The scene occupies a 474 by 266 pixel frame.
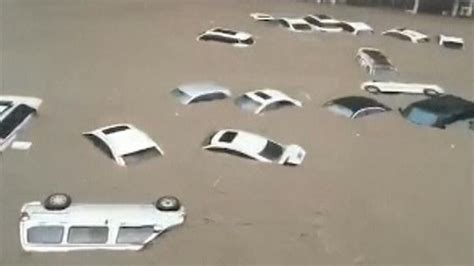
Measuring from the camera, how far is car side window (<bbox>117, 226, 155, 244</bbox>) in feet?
1.39

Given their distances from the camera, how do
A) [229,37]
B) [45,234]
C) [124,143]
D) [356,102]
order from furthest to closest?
[229,37], [356,102], [124,143], [45,234]

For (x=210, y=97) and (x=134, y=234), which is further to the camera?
(x=210, y=97)

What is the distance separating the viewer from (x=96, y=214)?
1.45ft

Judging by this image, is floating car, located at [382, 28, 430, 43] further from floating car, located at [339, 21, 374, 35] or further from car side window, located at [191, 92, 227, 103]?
car side window, located at [191, 92, 227, 103]

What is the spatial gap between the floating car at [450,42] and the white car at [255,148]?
36 centimetres

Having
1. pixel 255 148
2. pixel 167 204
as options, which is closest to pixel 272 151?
pixel 255 148

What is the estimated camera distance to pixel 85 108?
59cm

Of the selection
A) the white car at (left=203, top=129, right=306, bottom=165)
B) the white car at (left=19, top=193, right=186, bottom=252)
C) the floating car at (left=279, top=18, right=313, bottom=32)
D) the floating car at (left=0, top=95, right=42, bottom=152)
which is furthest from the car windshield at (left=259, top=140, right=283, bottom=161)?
the floating car at (left=279, top=18, right=313, bottom=32)

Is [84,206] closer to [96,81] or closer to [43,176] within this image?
[43,176]

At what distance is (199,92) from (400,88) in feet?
0.69

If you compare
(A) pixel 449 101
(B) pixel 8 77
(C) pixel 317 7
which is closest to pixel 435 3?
(C) pixel 317 7

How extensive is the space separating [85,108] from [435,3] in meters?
0.57

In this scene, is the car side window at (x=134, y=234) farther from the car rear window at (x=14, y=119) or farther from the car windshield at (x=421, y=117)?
the car windshield at (x=421, y=117)

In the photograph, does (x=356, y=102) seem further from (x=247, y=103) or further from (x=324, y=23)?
(x=324, y=23)
